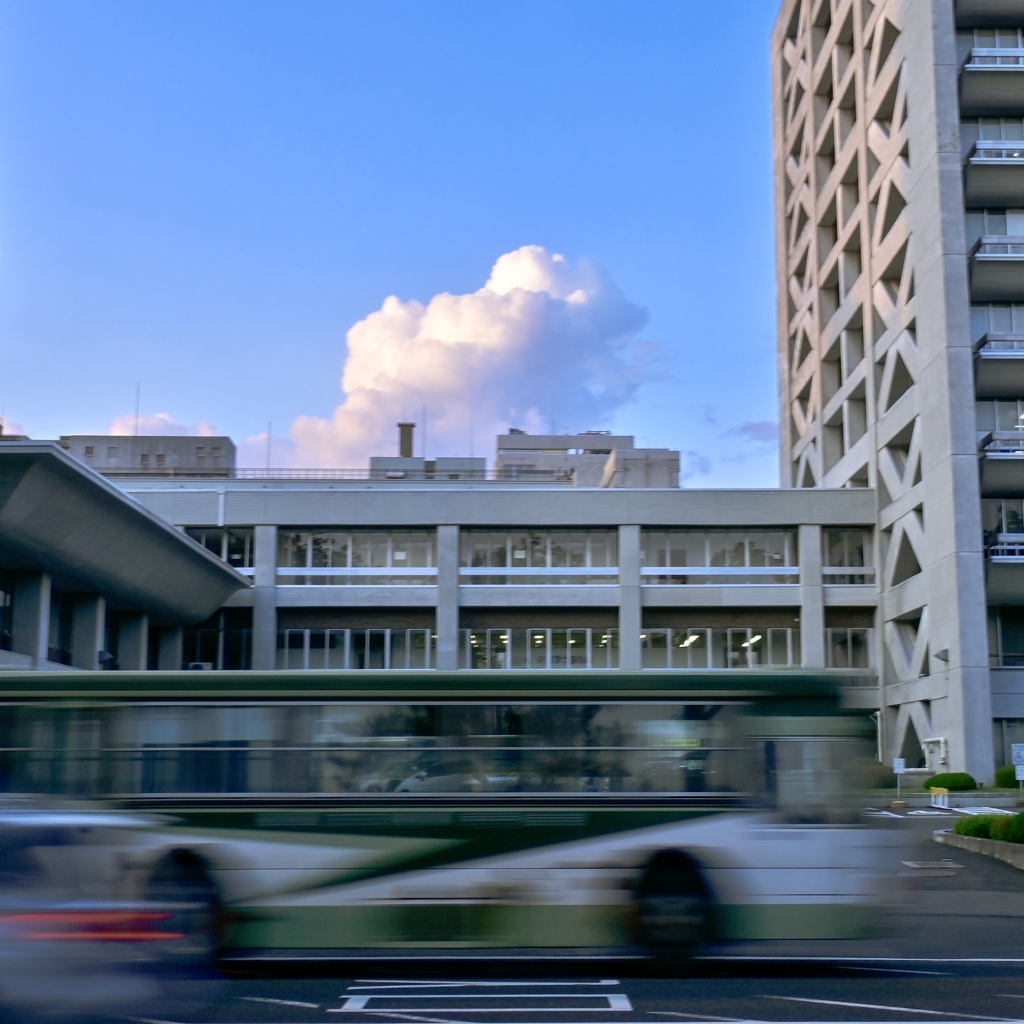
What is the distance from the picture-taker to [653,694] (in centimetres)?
1324

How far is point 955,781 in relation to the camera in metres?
47.6

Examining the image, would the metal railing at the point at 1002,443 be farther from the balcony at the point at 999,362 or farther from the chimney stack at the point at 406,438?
the chimney stack at the point at 406,438

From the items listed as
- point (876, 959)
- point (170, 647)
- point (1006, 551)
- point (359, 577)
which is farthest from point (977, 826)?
point (170, 647)

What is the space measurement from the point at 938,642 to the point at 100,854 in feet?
157

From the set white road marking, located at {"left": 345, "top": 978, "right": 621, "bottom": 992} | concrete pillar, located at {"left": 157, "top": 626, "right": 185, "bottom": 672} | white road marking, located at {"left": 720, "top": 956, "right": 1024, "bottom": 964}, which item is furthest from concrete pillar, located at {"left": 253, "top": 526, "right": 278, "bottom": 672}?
white road marking, located at {"left": 345, "top": 978, "right": 621, "bottom": 992}

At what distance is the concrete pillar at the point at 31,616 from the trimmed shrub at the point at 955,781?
30508mm

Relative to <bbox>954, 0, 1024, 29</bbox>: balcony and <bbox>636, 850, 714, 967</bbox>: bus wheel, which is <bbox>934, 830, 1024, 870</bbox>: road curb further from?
<bbox>954, 0, 1024, 29</bbox>: balcony

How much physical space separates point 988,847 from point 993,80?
35292mm

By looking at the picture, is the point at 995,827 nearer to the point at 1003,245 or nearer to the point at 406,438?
Answer: the point at 1003,245

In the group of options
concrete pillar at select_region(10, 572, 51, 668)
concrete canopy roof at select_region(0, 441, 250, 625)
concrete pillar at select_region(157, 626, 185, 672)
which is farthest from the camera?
concrete pillar at select_region(157, 626, 185, 672)

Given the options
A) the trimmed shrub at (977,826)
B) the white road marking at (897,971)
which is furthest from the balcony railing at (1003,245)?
the white road marking at (897,971)

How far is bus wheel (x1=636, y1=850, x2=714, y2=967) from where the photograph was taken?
12.7m

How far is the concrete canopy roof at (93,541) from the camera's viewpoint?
3468cm

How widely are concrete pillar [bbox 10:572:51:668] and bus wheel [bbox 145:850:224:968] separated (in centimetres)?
3036
